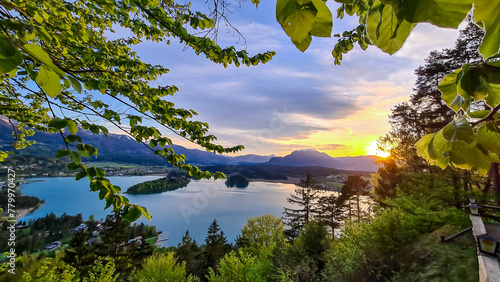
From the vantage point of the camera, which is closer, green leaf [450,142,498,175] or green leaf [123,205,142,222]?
green leaf [450,142,498,175]

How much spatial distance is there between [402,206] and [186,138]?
10468 mm

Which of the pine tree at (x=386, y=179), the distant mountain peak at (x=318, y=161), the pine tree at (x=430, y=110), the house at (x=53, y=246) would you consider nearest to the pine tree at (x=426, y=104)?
the pine tree at (x=430, y=110)

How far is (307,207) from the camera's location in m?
22.6

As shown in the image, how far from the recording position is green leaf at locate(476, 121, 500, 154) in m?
0.57

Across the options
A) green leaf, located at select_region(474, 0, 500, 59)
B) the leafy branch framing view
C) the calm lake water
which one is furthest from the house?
green leaf, located at select_region(474, 0, 500, 59)

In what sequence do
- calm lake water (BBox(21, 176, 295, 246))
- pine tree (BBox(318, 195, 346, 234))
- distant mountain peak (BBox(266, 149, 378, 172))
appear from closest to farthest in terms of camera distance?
pine tree (BBox(318, 195, 346, 234))
calm lake water (BBox(21, 176, 295, 246))
distant mountain peak (BBox(266, 149, 378, 172))

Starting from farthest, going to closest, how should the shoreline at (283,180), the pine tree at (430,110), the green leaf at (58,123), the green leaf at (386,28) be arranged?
the shoreline at (283,180) < the pine tree at (430,110) < the green leaf at (58,123) < the green leaf at (386,28)

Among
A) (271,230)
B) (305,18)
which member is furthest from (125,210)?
(271,230)

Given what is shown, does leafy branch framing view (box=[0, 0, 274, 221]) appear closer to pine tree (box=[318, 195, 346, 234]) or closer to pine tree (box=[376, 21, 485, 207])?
pine tree (box=[376, 21, 485, 207])

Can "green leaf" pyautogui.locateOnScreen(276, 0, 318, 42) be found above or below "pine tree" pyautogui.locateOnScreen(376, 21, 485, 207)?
below

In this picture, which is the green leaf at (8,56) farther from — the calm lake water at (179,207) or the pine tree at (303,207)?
the calm lake water at (179,207)

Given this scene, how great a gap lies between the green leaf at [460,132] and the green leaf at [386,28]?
245 millimetres

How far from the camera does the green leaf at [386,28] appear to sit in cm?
38

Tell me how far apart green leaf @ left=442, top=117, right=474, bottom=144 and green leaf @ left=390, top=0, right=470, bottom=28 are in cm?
29
